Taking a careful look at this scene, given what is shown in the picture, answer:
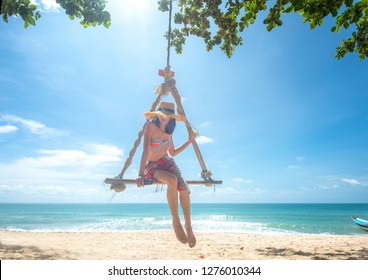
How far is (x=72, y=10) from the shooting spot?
15.8 ft

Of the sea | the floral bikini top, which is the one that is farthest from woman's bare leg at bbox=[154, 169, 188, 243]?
the sea

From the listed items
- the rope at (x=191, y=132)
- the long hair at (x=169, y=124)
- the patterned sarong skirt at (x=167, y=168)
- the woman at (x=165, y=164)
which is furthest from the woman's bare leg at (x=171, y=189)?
the rope at (x=191, y=132)

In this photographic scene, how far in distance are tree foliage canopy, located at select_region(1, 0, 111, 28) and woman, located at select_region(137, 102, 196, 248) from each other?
2.38m

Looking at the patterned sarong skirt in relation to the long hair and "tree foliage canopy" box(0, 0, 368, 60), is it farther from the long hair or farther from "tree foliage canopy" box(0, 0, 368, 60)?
"tree foliage canopy" box(0, 0, 368, 60)

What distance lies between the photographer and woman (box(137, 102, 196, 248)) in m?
3.69

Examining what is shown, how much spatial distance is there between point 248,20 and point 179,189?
3.64 m

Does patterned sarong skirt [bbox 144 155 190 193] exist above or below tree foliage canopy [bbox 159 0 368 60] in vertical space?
below

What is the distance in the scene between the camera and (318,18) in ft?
15.7

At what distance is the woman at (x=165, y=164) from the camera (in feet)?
12.1

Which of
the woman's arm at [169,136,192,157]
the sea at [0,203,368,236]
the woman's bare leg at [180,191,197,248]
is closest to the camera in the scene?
the woman's bare leg at [180,191,197,248]

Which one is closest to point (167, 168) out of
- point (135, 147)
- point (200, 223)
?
point (135, 147)

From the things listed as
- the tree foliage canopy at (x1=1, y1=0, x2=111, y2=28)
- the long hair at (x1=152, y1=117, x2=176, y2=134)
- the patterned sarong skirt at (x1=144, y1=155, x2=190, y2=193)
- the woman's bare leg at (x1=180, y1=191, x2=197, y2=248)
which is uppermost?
the tree foliage canopy at (x1=1, y1=0, x2=111, y2=28)

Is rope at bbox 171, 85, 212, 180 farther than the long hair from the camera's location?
Yes

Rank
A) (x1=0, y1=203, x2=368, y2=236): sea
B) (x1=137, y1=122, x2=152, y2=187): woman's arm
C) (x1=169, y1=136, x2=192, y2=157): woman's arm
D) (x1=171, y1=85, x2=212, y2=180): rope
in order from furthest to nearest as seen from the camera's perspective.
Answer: (x1=0, y1=203, x2=368, y2=236): sea → (x1=171, y1=85, x2=212, y2=180): rope → (x1=169, y1=136, x2=192, y2=157): woman's arm → (x1=137, y1=122, x2=152, y2=187): woman's arm
